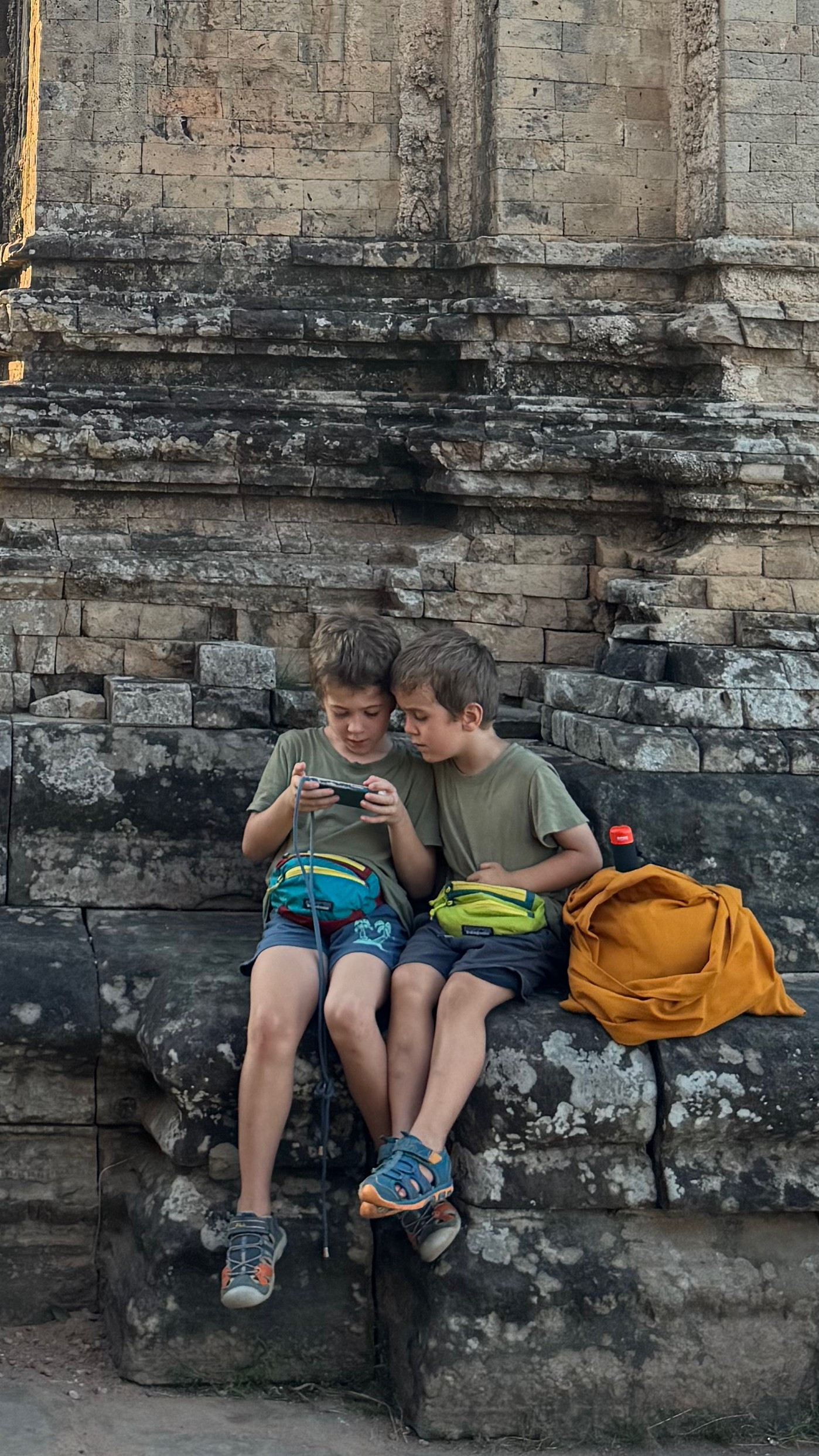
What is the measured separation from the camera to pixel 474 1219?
427 centimetres

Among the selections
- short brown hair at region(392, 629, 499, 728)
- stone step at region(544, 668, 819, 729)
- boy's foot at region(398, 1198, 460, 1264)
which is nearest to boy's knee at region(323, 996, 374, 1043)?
boy's foot at region(398, 1198, 460, 1264)

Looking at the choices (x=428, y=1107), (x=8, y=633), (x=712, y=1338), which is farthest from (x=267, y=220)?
(x=712, y=1338)

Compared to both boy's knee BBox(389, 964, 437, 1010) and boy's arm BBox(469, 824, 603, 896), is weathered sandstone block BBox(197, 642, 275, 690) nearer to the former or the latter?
boy's arm BBox(469, 824, 603, 896)

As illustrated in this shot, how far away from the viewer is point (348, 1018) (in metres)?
4.28

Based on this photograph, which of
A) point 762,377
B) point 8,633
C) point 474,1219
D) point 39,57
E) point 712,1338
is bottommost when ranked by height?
point 712,1338

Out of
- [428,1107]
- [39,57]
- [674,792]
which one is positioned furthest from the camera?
[39,57]

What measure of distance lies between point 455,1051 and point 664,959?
25.6 inches

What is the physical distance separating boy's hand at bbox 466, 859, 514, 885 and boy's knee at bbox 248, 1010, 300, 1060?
28.4 inches

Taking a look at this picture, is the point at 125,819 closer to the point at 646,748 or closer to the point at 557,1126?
Result: the point at 646,748

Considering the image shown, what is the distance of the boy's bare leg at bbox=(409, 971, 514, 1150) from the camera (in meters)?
4.11

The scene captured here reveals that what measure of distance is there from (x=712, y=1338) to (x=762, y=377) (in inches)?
143

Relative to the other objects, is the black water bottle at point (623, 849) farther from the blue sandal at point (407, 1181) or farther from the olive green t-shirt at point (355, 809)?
the blue sandal at point (407, 1181)

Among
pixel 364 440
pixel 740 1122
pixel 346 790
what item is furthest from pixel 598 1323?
pixel 364 440

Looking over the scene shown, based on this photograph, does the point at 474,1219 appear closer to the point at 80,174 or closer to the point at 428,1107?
the point at 428,1107
